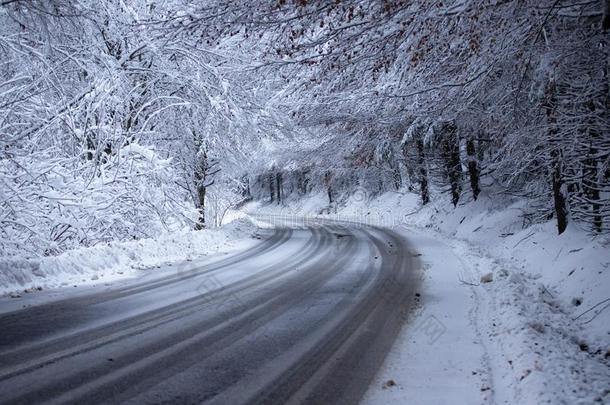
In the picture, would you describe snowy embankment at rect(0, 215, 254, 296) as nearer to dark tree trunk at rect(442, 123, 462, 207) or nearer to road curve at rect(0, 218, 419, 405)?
road curve at rect(0, 218, 419, 405)

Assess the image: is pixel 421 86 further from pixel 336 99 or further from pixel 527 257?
pixel 527 257

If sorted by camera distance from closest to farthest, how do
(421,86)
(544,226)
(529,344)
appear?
(529,344) → (421,86) → (544,226)

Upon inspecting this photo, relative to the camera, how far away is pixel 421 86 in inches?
289

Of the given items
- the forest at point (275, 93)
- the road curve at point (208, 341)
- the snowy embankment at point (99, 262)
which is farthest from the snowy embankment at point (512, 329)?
the snowy embankment at point (99, 262)

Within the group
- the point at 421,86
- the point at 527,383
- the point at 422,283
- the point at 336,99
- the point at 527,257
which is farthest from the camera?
the point at 527,257

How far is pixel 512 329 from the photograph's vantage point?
5.73 meters

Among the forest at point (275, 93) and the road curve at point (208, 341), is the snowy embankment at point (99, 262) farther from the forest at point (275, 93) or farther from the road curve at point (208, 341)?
the road curve at point (208, 341)

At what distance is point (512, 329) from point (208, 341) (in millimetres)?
3919

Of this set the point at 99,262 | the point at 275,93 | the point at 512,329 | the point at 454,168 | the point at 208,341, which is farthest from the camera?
the point at 454,168

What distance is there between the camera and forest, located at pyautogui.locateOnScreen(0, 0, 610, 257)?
5777 mm

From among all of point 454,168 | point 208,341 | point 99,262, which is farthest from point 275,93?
point 454,168

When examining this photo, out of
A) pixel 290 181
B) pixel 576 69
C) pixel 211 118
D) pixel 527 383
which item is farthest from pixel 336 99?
pixel 290 181

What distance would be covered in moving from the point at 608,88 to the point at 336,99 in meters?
4.46

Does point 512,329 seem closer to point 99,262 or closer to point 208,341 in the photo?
point 208,341
